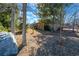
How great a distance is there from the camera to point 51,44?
165 centimetres

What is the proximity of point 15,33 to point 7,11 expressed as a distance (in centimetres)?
25

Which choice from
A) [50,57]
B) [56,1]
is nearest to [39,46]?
[50,57]

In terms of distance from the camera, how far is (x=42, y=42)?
1668mm

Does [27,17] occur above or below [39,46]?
above

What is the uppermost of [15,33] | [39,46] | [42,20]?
[42,20]

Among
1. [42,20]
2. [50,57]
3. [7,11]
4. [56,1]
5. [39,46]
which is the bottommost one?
[50,57]

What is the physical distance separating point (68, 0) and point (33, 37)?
0.55 meters

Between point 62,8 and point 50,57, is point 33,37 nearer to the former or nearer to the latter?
point 50,57

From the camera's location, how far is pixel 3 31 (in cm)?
165

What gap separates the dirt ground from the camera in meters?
1.65

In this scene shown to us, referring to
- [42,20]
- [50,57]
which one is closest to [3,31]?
[42,20]

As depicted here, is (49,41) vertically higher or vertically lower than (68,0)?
lower

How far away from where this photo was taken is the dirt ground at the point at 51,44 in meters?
1.65

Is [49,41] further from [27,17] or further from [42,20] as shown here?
[27,17]
